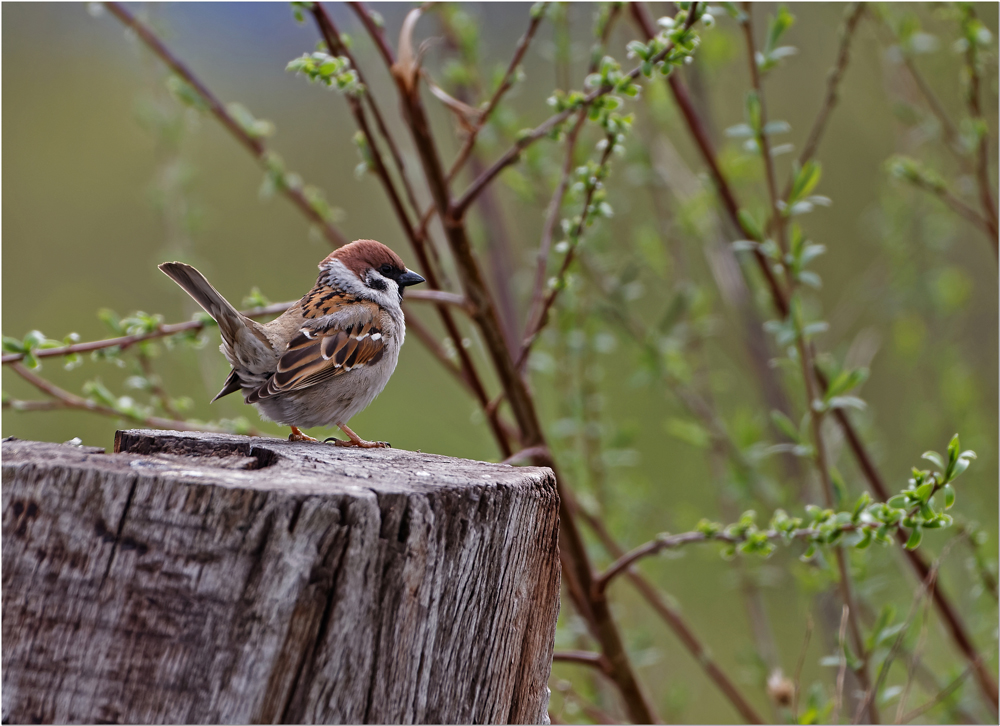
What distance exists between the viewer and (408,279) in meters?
2.75

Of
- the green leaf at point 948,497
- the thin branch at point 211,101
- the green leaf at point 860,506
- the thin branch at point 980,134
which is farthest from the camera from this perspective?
the thin branch at point 211,101

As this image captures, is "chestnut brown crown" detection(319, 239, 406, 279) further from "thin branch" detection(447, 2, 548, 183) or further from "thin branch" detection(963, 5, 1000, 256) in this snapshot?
"thin branch" detection(963, 5, 1000, 256)

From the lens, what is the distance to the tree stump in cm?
106

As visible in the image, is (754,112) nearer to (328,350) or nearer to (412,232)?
(412,232)

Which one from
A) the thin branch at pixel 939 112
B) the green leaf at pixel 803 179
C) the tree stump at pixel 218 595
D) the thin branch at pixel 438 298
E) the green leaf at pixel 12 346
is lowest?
the tree stump at pixel 218 595

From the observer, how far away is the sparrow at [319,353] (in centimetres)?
233

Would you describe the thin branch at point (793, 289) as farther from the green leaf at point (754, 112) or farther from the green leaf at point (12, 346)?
the green leaf at point (12, 346)

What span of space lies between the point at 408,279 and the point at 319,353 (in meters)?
0.48

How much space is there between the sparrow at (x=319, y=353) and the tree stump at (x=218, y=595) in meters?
1.02

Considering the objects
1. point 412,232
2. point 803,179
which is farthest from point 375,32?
point 803,179

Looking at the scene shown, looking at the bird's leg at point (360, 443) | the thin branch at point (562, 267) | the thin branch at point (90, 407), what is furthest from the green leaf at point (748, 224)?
the thin branch at point (90, 407)

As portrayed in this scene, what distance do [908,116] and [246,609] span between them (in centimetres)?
284

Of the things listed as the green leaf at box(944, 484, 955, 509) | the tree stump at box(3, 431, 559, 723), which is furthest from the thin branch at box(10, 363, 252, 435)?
the green leaf at box(944, 484, 955, 509)

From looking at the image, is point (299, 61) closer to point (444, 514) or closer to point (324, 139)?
point (444, 514)
